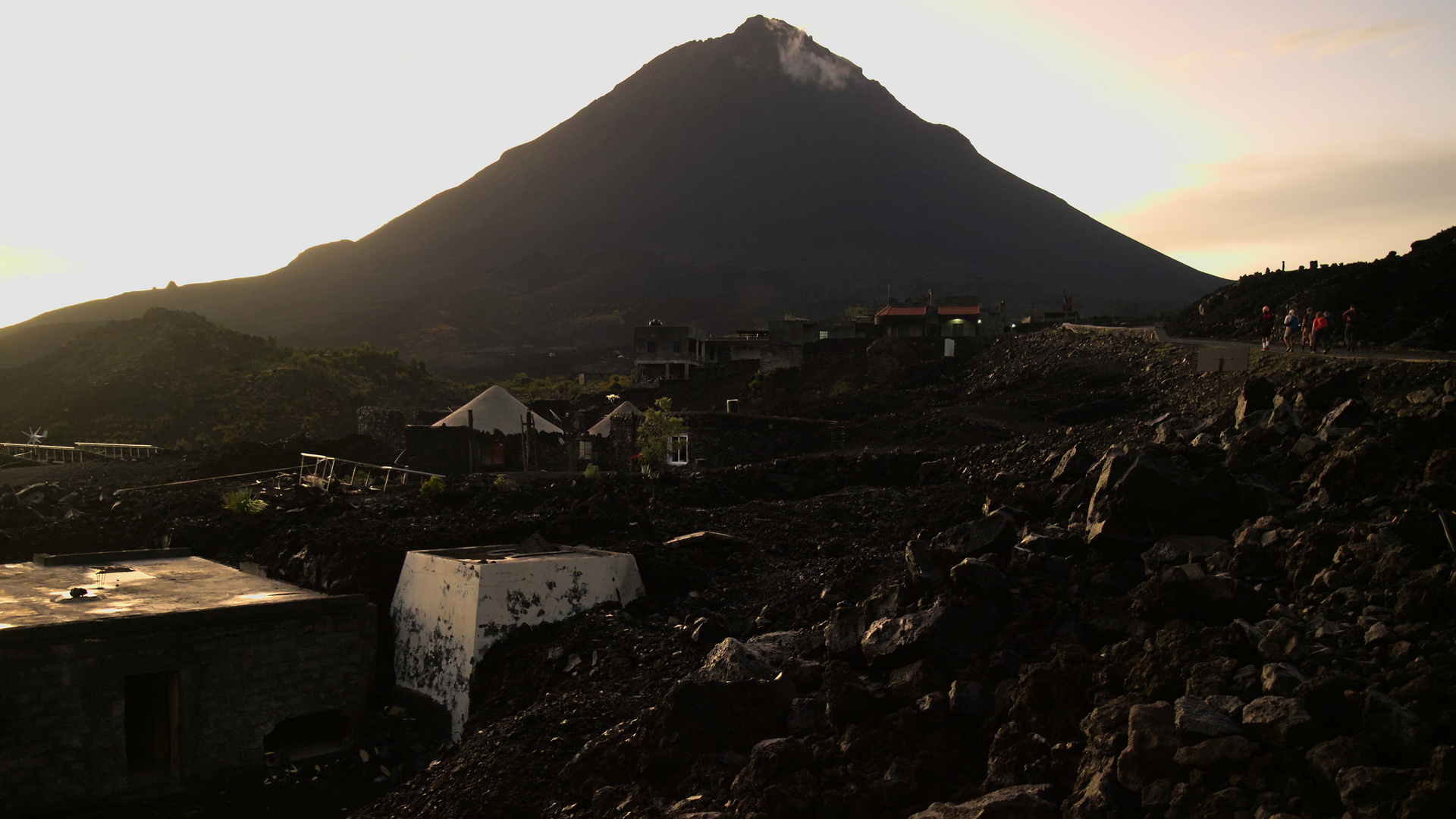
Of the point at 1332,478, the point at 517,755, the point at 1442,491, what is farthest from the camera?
the point at 517,755

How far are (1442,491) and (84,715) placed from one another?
35.0 ft

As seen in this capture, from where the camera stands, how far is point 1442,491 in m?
6.02

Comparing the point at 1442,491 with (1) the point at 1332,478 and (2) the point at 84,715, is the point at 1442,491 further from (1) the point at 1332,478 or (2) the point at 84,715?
(2) the point at 84,715

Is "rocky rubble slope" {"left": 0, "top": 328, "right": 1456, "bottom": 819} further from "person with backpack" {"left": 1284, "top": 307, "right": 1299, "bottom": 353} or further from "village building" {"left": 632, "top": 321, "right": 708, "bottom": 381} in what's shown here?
"village building" {"left": 632, "top": 321, "right": 708, "bottom": 381}

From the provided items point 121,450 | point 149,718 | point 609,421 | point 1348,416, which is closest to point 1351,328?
point 1348,416

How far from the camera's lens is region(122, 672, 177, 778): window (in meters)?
9.57

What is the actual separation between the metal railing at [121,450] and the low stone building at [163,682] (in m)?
23.1

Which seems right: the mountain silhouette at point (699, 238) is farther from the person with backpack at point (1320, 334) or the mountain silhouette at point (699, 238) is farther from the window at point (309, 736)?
the window at point (309, 736)

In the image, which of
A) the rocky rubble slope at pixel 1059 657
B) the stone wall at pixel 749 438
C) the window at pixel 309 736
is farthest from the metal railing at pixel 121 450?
the window at pixel 309 736

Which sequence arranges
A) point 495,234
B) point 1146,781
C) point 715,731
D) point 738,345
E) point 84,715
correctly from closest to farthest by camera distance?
point 1146,781
point 715,731
point 84,715
point 738,345
point 495,234

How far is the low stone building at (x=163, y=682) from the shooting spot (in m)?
8.58

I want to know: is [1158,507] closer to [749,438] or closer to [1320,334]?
[1320,334]

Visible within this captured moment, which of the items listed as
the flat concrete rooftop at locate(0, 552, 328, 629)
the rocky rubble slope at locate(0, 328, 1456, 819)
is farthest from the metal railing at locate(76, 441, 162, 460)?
the rocky rubble slope at locate(0, 328, 1456, 819)

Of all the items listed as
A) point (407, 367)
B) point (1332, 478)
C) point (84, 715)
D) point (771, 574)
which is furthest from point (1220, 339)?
point (407, 367)
